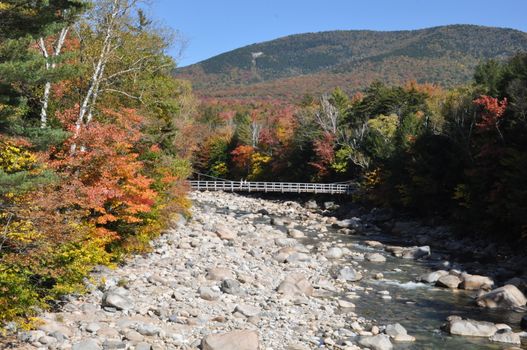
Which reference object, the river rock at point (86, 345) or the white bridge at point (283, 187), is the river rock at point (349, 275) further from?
the white bridge at point (283, 187)

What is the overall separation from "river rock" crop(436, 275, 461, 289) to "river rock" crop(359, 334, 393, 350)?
683 cm

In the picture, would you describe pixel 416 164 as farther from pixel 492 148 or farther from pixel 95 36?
pixel 95 36

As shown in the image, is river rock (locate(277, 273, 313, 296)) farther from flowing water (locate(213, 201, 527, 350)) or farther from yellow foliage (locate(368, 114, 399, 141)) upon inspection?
yellow foliage (locate(368, 114, 399, 141))

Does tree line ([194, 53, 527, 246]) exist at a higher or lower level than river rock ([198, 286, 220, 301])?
higher

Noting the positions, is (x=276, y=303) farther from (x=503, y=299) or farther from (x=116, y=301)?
(x=503, y=299)

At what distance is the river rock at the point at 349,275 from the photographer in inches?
720

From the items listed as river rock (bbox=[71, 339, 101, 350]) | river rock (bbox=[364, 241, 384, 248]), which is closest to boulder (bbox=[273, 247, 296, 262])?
river rock (bbox=[364, 241, 384, 248])

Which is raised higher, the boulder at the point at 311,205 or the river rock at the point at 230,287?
the river rock at the point at 230,287

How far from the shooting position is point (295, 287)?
15.6 metres

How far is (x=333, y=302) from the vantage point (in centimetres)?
1498

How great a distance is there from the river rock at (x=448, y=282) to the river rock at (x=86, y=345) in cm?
1254

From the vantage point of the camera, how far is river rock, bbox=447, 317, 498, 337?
1276cm

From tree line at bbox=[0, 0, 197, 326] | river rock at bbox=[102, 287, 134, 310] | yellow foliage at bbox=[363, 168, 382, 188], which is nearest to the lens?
tree line at bbox=[0, 0, 197, 326]

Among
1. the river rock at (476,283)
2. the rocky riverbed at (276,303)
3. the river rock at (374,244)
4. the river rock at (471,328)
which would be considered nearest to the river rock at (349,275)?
the rocky riverbed at (276,303)
